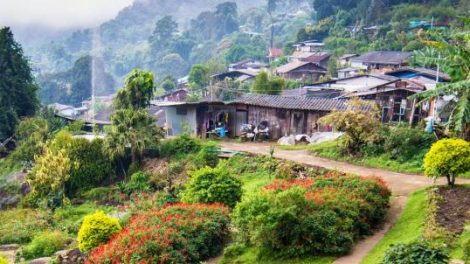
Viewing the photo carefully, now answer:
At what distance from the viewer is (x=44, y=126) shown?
1164 inches

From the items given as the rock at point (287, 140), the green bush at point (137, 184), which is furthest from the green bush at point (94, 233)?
the rock at point (287, 140)

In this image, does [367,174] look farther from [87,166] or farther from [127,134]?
[87,166]

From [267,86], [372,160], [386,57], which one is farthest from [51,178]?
[386,57]

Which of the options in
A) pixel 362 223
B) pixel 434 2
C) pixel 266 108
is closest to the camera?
pixel 362 223

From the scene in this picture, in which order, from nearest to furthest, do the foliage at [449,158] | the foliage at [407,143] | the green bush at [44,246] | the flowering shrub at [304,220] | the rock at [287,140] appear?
the flowering shrub at [304,220], the foliage at [449,158], the green bush at [44,246], the foliage at [407,143], the rock at [287,140]

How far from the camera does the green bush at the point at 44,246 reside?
1825cm

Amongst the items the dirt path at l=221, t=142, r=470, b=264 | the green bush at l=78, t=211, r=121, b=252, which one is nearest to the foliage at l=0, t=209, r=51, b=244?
the green bush at l=78, t=211, r=121, b=252

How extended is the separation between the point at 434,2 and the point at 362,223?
54213 mm

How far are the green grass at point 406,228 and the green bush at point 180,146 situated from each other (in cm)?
1228

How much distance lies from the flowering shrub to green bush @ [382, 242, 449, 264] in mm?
2763

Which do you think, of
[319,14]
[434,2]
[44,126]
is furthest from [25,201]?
[319,14]

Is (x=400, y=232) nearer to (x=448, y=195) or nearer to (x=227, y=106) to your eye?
(x=448, y=195)

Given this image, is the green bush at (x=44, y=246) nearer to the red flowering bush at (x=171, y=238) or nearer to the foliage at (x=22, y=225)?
the foliage at (x=22, y=225)

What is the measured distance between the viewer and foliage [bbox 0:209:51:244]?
Result: 20594mm
